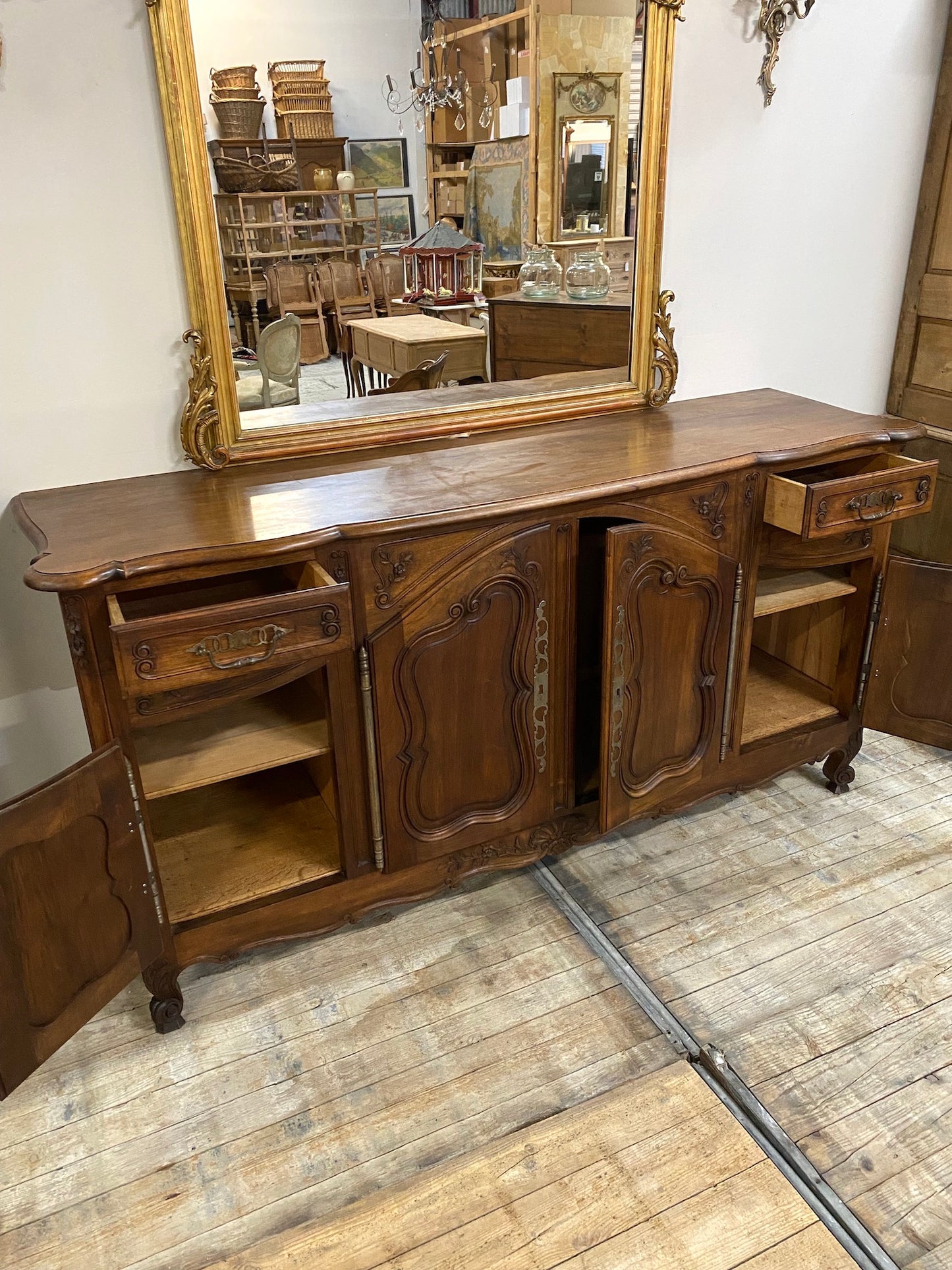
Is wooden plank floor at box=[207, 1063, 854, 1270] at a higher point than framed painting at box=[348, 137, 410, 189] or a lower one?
lower

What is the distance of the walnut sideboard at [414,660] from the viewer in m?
1.42

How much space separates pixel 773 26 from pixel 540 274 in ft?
2.56

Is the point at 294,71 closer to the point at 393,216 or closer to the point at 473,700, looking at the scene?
the point at 393,216

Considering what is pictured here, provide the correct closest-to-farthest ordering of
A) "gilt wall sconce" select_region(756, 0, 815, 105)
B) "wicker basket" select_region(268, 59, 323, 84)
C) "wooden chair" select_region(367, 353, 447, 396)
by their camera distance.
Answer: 1. "wicker basket" select_region(268, 59, 323, 84)
2. "wooden chair" select_region(367, 353, 447, 396)
3. "gilt wall sconce" select_region(756, 0, 815, 105)

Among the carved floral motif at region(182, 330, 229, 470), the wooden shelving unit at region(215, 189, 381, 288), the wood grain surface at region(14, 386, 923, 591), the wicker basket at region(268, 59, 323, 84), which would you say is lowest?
the wood grain surface at region(14, 386, 923, 591)

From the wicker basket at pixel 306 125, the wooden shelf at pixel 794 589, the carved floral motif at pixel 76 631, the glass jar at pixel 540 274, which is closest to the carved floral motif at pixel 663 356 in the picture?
the glass jar at pixel 540 274

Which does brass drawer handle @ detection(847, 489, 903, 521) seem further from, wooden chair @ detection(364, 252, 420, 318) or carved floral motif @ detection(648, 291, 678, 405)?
wooden chair @ detection(364, 252, 420, 318)

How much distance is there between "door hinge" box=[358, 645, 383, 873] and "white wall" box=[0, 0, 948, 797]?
0.63 metres

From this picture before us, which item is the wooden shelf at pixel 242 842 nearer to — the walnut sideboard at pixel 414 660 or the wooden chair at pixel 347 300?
the walnut sideboard at pixel 414 660

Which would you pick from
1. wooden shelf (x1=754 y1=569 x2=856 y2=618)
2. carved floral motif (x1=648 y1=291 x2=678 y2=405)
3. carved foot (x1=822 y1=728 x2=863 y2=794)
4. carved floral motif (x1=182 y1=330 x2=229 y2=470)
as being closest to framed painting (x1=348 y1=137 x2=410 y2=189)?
carved floral motif (x1=182 y1=330 x2=229 y2=470)

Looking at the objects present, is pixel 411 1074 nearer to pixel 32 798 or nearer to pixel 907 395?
pixel 32 798

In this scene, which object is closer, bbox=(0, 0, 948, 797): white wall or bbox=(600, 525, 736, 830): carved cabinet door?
bbox=(0, 0, 948, 797): white wall

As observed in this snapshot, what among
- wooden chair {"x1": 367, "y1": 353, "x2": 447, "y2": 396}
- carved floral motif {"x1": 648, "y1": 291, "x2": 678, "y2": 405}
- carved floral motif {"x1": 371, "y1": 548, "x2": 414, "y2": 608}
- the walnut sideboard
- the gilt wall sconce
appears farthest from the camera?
carved floral motif {"x1": 648, "y1": 291, "x2": 678, "y2": 405}

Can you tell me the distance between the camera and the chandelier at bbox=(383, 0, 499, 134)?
179cm
